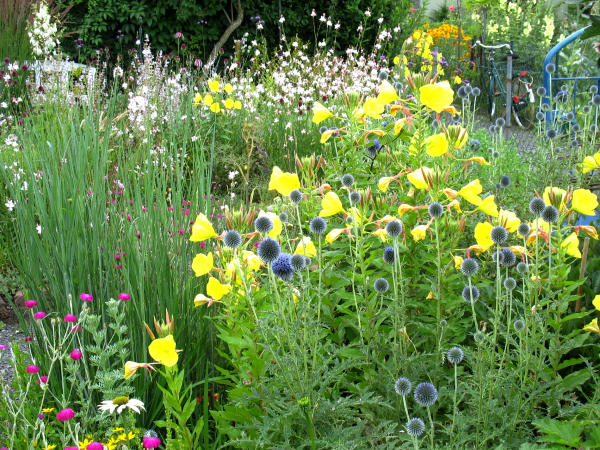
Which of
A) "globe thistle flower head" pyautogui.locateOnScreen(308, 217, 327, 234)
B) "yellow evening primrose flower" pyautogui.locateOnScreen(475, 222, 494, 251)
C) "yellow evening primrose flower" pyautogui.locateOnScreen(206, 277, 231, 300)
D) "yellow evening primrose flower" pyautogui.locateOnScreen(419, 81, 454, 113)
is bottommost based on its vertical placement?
"yellow evening primrose flower" pyautogui.locateOnScreen(206, 277, 231, 300)

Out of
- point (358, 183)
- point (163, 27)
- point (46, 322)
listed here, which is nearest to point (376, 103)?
point (358, 183)

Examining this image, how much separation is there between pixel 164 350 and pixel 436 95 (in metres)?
1.31

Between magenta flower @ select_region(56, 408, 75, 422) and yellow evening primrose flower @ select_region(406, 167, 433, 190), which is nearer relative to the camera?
magenta flower @ select_region(56, 408, 75, 422)

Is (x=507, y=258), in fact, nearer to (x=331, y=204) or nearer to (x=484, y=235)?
(x=484, y=235)

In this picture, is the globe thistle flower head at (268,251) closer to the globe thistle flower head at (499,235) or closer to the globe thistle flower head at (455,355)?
the globe thistle flower head at (455,355)

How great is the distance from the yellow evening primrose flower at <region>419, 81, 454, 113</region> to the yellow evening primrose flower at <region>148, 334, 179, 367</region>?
1.26 metres

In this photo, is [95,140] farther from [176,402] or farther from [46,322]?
[176,402]

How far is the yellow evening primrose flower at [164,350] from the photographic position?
1507mm

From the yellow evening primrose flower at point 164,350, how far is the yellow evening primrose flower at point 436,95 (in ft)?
4.12

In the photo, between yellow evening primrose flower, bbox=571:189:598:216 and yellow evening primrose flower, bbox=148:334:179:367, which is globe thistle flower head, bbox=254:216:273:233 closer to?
yellow evening primrose flower, bbox=148:334:179:367

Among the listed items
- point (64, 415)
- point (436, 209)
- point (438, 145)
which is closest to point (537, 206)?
point (436, 209)

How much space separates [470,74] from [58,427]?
9738 millimetres

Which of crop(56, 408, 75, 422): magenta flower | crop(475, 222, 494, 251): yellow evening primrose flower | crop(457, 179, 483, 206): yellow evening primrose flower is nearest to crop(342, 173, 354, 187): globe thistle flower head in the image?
crop(457, 179, 483, 206): yellow evening primrose flower

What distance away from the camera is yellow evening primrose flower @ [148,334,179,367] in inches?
59.3
